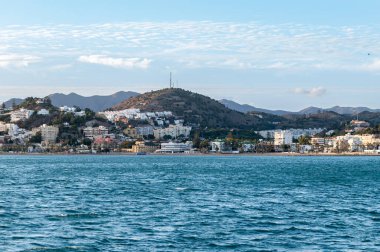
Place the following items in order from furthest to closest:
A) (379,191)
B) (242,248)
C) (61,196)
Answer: (379,191) → (61,196) → (242,248)

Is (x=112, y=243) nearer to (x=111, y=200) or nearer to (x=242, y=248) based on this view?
(x=242, y=248)

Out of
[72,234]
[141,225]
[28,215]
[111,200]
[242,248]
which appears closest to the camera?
[242,248]

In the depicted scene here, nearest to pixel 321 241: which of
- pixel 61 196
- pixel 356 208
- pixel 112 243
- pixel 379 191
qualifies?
pixel 112 243

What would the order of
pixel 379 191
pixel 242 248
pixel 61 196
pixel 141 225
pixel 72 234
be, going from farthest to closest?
1. pixel 379 191
2. pixel 61 196
3. pixel 141 225
4. pixel 72 234
5. pixel 242 248

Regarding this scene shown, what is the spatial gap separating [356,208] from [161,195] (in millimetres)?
12328

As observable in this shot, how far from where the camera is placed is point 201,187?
53844 mm

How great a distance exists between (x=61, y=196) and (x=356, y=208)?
16.9m

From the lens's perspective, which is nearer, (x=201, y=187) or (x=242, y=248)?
(x=242, y=248)

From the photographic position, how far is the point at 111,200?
4275 cm

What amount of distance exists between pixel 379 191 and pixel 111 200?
18956 millimetres

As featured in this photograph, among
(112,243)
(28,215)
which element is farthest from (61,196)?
(112,243)

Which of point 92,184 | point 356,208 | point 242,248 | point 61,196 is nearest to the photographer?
point 242,248

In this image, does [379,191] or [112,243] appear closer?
[112,243]

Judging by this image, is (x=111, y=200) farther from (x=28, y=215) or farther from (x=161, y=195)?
(x=28, y=215)
